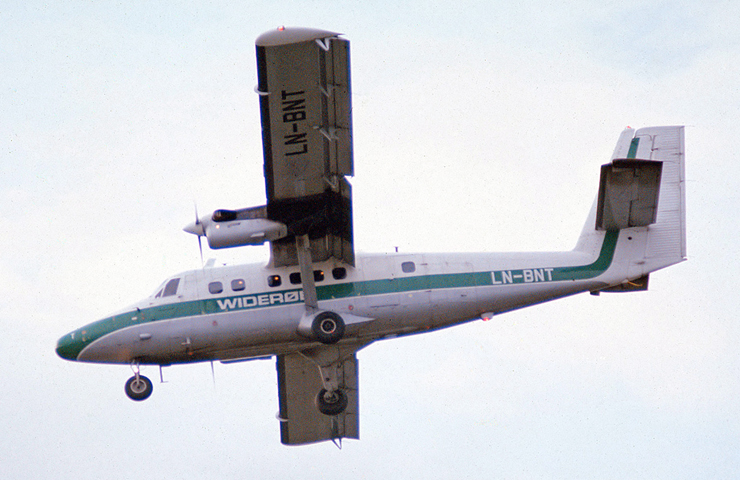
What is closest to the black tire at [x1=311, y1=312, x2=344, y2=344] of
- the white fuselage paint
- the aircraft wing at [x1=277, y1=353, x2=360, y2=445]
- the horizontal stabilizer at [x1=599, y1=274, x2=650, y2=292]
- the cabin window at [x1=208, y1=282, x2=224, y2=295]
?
the white fuselage paint

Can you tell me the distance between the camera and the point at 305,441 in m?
27.3

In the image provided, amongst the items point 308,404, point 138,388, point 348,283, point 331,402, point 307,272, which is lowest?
point 308,404

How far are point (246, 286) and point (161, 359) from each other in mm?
2518

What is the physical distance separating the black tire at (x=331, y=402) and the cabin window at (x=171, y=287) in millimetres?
4431

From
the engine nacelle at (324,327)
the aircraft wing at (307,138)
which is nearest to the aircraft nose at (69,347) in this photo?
the aircraft wing at (307,138)

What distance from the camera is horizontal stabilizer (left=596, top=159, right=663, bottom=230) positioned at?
22.8m

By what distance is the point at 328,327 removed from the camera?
75.9 feet

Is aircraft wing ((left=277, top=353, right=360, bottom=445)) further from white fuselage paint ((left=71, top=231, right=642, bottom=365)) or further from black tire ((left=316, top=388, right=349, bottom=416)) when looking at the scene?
white fuselage paint ((left=71, top=231, right=642, bottom=365))

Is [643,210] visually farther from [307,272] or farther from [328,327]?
[307,272]

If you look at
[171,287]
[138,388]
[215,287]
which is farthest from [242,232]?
[138,388]

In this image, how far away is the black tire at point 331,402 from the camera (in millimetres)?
25531

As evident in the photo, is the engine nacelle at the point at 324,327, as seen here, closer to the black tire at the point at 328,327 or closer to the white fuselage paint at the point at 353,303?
the black tire at the point at 328,327

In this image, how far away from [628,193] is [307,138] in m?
7.28

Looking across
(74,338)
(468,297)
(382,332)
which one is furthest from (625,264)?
(74,338)
